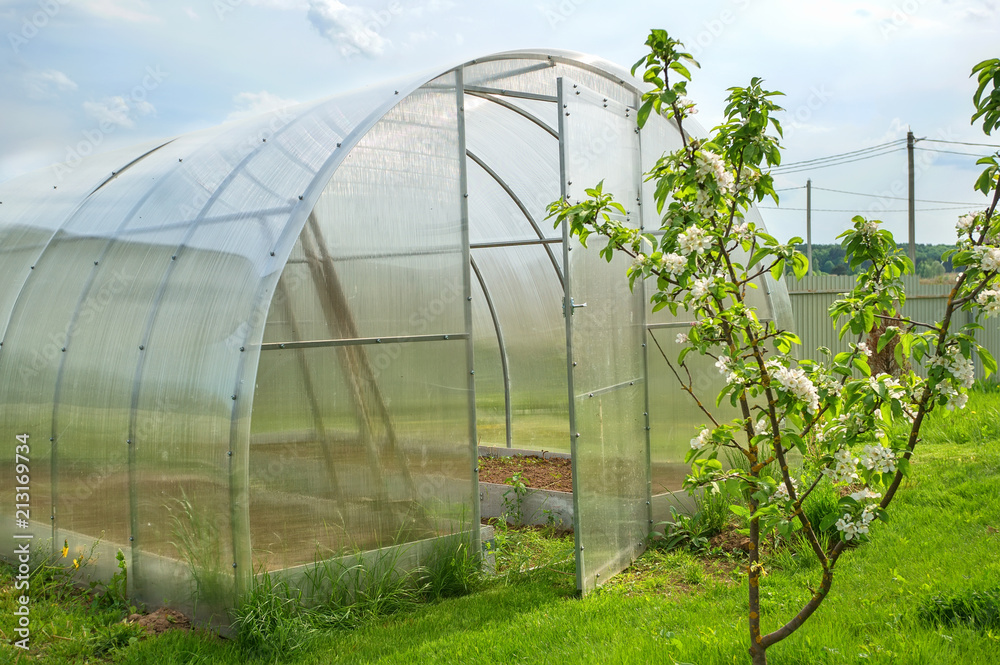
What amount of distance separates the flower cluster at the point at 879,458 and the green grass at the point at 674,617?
1.38 metres

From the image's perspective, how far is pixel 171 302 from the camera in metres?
5.29

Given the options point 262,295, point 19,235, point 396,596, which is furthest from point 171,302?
point 19,235

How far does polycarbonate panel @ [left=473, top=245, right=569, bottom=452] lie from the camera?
971cm

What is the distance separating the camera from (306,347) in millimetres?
4996

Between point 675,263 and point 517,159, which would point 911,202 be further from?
point 675,263

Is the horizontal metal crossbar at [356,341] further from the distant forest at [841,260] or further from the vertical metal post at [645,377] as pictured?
the distant forest at [841,260]

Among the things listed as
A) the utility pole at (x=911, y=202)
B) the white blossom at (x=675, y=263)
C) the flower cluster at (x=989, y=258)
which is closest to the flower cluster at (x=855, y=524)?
the flower cluster at (x=989, y=258)

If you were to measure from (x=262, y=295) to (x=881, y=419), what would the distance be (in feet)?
10.9

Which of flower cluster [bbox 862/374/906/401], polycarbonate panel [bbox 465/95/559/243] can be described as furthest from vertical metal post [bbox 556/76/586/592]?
polycarbonate panel [bbox 465/95/559/243]

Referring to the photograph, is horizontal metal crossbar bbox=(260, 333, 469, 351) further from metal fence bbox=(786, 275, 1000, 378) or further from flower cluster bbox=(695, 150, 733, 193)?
metal fence bbox=(786, 275, 1000, 378)

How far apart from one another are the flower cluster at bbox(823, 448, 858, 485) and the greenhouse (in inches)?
94.2

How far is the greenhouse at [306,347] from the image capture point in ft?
15.9

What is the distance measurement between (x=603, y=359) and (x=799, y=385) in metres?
2.90

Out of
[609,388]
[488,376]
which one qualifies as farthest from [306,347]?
[488,376]
